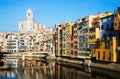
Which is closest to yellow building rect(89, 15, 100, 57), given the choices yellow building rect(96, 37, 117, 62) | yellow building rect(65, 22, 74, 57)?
yellow building rect(96, 37, 117, 62)

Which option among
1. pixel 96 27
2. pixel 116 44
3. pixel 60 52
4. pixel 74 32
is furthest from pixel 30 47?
pixel 116 44

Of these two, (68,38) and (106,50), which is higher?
(68,38)

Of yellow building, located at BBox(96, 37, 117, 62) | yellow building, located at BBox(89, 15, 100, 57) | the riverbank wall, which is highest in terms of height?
yellow building, located at BBox(89, 15, 100, 57)

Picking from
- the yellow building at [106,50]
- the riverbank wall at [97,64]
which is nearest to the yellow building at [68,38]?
the riverbank wall at [97,64]

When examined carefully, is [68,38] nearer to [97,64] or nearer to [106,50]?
[97,64]

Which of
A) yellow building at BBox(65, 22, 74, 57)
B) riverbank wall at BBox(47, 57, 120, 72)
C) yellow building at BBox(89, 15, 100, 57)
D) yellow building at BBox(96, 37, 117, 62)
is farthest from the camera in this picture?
yellow building at BBox(65, 22, 74, 57)

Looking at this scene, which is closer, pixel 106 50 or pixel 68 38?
pixel 106 50

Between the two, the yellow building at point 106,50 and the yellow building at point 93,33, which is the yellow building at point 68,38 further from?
the yellow building at point 106,50

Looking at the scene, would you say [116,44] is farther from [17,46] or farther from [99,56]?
[17,46]

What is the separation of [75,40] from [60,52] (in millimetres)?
17065

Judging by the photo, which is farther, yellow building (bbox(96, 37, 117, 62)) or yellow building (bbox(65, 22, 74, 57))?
yellow building (bbox(65, 22, 74, 57))

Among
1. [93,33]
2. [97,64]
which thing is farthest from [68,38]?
[97,64]

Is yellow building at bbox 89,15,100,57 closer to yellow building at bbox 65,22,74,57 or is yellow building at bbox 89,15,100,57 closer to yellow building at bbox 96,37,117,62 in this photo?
yellow building at bbox 96,37,117,62

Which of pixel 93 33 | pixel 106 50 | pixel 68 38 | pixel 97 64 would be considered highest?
pixel 93 33
